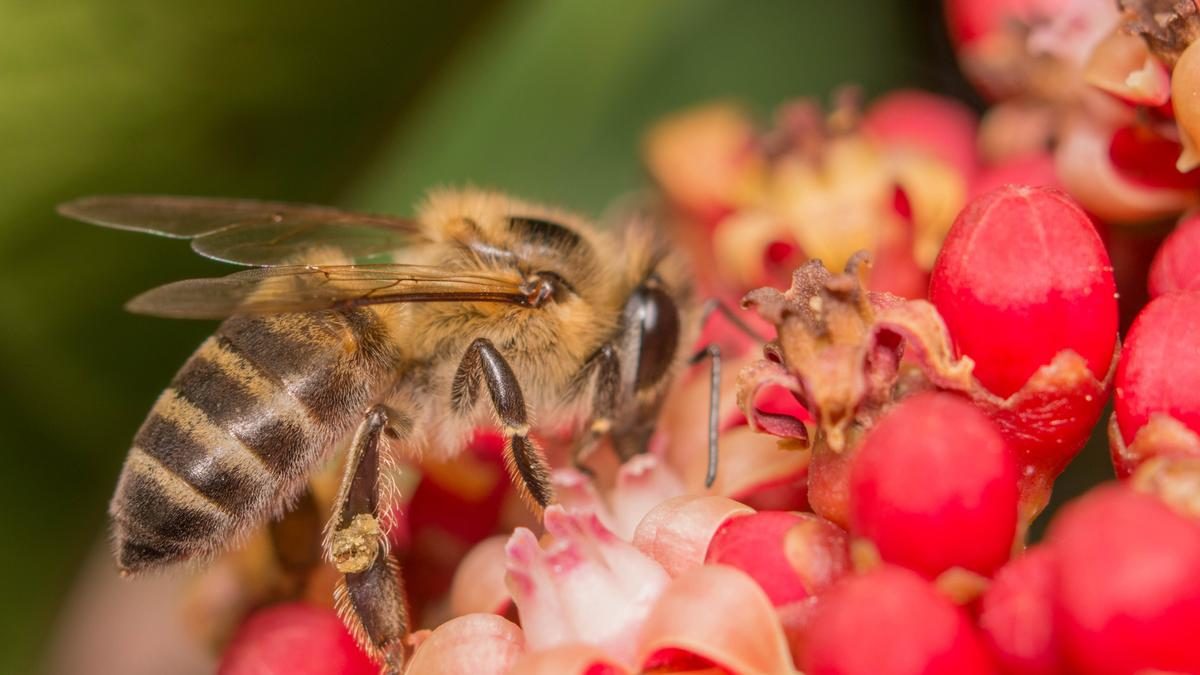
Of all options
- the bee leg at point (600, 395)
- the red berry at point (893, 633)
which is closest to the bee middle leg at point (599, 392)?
the bee leg at point (600, 395)

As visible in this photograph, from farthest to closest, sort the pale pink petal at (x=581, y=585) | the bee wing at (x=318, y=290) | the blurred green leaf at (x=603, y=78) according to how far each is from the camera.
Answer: the blurred green leaf at (x=603, y=78), the bee wing at (x=318, y=290), the pale pink petal at (x=581, y=585)

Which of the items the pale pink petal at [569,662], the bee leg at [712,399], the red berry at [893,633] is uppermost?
the red berry at [893,633]

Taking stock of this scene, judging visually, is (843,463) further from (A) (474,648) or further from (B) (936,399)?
(A) (474,648)

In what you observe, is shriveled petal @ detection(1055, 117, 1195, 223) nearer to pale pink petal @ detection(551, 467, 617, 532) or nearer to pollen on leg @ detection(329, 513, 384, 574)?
pale pink petal @ detection(551, 467, 617, 532)

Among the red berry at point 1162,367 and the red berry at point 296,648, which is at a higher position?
the red berry at point 1162,367

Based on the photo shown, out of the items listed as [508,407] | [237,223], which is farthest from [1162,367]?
[237,223]

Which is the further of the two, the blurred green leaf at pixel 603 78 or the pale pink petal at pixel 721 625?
the blurred green leaf at pixel 603 78

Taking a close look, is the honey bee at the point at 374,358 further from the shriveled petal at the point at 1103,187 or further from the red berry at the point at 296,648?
the shriveled petal at the point at 1103,187

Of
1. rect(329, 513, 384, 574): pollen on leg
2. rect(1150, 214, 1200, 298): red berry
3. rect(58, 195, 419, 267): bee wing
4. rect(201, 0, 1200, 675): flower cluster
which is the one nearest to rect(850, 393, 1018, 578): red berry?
rect(201, 0, 1200, 675): flower cluster
